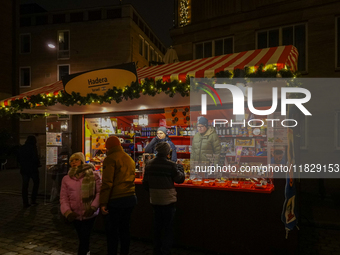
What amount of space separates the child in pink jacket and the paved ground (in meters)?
1.29

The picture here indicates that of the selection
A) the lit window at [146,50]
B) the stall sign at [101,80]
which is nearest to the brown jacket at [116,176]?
the stall sign at [101,80]

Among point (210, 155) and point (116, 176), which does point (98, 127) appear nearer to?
point (210, 155)

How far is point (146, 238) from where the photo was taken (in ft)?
16.8

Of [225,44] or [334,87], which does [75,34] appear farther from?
[334,87]

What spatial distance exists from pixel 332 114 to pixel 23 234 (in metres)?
10.0

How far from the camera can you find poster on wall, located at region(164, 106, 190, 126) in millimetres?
6891

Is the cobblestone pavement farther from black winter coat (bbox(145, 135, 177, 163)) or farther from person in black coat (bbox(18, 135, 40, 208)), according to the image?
black winter coat (bbox(145, 135, 177, 163))

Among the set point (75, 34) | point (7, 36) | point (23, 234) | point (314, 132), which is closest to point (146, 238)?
point (23, 234)

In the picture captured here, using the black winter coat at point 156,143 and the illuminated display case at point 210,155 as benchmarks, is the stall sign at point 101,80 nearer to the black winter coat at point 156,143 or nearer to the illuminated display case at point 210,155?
the illuminated display case at point 210,155

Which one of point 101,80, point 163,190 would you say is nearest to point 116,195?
point 163,190

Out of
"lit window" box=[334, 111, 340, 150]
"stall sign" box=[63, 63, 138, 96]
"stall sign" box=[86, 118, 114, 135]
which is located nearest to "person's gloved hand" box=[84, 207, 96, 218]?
"stall sign" box=[63, 63, 138, 96]

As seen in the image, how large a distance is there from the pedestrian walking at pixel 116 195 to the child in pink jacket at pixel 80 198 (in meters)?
0.17

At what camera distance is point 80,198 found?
3.55 m

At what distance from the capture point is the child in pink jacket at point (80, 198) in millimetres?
3537
